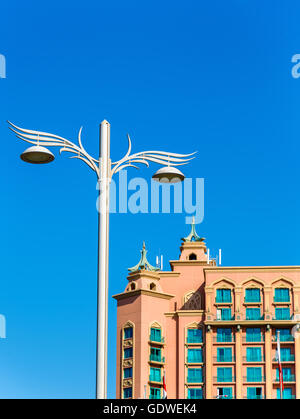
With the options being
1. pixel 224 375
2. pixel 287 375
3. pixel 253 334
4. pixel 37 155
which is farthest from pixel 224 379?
pixel 37 155

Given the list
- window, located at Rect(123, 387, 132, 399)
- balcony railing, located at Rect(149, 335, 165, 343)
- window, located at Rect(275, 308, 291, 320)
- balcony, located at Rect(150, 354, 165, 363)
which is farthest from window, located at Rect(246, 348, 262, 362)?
window, located at Rect(123, 387, 132, 399)

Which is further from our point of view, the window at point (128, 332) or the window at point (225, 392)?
the window at point (128, 332)

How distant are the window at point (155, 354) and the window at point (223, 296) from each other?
7885 millimetres

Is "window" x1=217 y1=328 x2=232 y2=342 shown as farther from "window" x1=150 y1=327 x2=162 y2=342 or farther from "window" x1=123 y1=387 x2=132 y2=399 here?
"window" x1=123 y1=387 x2=132 y2=399

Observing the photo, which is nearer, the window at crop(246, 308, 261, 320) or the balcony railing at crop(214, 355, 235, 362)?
the balcony railing at crop(214, 355, 235, 362)

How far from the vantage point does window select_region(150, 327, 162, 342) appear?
99188 mm

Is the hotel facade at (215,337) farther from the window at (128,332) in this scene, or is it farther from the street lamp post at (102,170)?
the street lamp post at (102,170)

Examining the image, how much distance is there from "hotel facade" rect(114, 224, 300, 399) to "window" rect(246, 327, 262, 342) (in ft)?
0.33

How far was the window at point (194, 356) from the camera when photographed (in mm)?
98562

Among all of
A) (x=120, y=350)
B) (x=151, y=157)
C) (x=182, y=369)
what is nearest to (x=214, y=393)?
(x=182, y=369)

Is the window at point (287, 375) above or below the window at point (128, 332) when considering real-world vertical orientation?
below

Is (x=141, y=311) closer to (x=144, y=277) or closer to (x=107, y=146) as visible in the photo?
(x=144, y=277)

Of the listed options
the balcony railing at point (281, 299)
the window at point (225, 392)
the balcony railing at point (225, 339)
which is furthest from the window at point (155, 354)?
the balcony railing at point (281, 299)

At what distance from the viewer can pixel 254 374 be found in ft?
317
